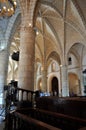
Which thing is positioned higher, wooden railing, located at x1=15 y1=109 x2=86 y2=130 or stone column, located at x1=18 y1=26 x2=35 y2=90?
stone column, located at x1=18 y1=26 x2=35 y2=90

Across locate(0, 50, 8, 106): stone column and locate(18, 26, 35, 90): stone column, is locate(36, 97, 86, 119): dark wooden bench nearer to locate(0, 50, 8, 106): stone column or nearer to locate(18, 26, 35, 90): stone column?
locate(18, 26, 35, 90): stone column

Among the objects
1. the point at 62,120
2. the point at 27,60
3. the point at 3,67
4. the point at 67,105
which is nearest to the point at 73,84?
the point at 3,67

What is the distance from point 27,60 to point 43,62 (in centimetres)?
1319

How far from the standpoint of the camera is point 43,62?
20344mm

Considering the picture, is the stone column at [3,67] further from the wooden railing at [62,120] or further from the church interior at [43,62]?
the wooden railing at [62,120]

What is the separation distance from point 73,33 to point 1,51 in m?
8.27

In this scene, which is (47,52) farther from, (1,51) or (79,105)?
(79,105)

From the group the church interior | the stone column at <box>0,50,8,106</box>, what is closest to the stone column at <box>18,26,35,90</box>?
the church interior

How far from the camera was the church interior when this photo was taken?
9.93ft

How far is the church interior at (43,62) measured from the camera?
3025mm

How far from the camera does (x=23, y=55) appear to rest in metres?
7.23

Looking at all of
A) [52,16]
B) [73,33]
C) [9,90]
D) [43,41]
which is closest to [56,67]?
[43,41]

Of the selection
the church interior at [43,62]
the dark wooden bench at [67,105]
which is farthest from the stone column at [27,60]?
the dark wooden bench at [67,105]

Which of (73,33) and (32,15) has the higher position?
(73,33)
